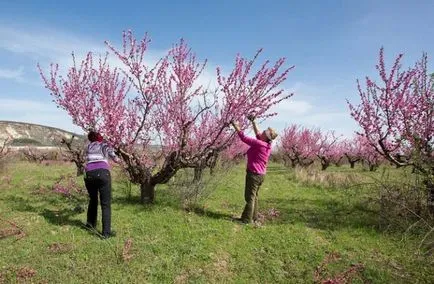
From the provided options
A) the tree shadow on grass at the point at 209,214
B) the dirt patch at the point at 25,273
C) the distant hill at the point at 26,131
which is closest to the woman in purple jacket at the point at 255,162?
the tree shadow on grass at the point at 209,214

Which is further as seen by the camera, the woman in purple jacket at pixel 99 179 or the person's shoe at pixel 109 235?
the woman in purple jacket at pixel 99 179

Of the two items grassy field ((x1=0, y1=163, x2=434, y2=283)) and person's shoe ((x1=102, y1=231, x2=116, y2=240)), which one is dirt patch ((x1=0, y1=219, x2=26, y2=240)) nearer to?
grassy field ((x1=0, y1=163, x2=434, y2=283))

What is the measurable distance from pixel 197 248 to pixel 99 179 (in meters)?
2.19

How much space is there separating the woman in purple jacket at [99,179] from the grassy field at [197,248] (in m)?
0.30

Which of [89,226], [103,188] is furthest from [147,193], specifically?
[103,188]

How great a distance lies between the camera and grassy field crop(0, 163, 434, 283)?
5797 mm

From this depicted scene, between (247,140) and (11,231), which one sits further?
(247,140)

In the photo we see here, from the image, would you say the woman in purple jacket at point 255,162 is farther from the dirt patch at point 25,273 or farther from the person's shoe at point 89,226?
the dirt patch at point 25,273

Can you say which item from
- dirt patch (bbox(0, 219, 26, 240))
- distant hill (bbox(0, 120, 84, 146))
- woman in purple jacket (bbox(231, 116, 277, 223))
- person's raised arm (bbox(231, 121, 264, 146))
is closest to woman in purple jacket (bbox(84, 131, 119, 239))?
dirt patch (bbox(0, 219, 26, 240))

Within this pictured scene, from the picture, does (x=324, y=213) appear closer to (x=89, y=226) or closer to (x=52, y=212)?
(x=89, y=226)

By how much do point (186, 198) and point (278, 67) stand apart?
376cm

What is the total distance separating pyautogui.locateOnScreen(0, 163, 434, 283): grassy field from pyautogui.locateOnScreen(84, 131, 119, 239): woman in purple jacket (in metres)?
0.30

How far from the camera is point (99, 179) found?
719cm

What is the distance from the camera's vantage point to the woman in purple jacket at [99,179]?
23.1 ft
